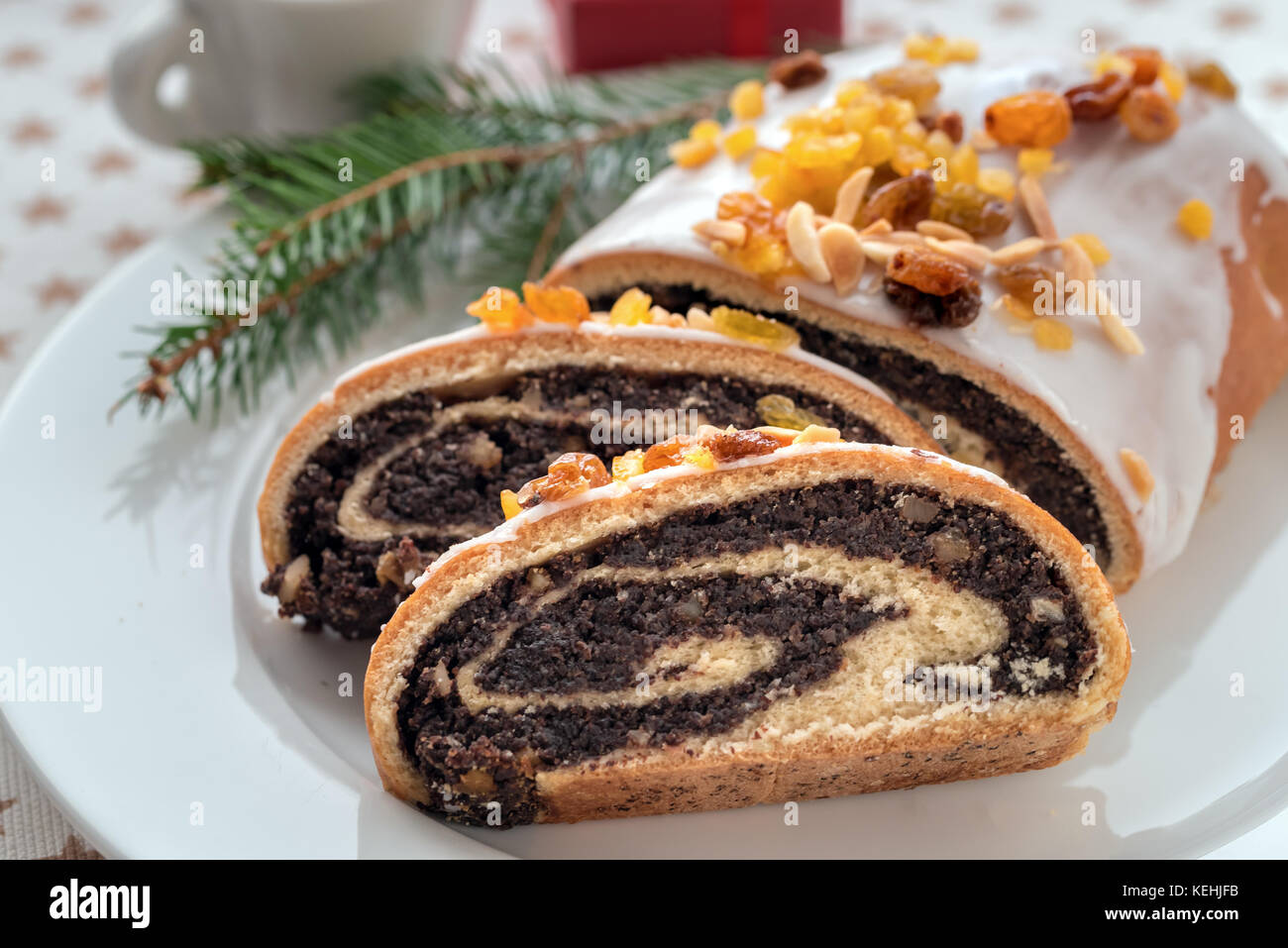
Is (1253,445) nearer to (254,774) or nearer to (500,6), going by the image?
(254,774)

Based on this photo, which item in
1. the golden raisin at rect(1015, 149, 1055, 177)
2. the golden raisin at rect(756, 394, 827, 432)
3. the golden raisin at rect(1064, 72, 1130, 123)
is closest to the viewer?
the golden raisin at rect(756, 394, 827, 432)

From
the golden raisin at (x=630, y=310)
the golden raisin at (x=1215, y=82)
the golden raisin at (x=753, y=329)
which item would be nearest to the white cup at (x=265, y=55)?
the golden raisin at (x=630, y=310)

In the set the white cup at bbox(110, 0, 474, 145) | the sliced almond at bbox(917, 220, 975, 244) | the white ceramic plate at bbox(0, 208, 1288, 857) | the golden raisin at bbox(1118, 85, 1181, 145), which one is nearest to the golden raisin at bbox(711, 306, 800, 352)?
the sliced almond at bbox(917, 220, 975, 244)

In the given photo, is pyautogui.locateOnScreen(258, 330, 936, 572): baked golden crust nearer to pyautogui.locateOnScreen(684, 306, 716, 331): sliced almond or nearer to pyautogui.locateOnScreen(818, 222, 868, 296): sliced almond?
pyautogui.locateOnScreen(684, 306, 716, 331): sliced almond

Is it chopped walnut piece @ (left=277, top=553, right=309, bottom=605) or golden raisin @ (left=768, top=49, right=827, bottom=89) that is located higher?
golden raisin @ (left=768, top=49, right=827, bottom=89)

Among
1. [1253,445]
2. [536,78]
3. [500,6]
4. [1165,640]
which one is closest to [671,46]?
[536,78]

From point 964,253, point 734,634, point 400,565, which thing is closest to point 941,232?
point 964,253

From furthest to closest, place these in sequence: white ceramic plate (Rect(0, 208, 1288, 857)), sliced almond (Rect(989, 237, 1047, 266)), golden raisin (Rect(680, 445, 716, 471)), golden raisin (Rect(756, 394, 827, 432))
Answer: sliced almond (Rect(989, 237, 1047, 266))
golden raisin (Rect(756, 394, 827, 432))
white ceramic plate (Rect(0, 208, 1288, 857))
golden raisin (Rect(680, 445, 716, 471))

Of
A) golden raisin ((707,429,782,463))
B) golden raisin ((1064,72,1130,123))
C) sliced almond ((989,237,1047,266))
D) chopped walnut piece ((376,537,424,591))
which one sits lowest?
chopped walnut piece ((376,537,424,591))
